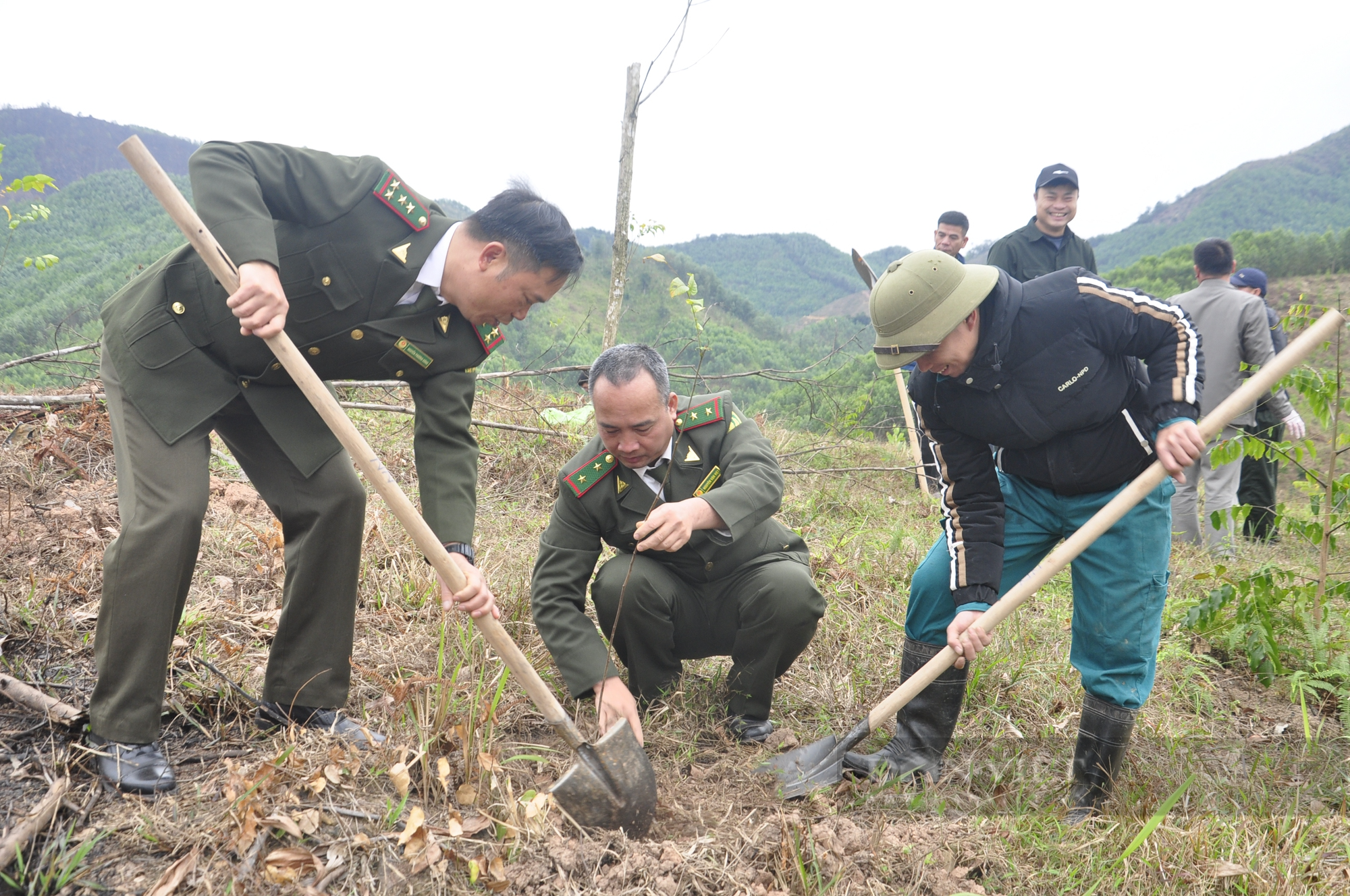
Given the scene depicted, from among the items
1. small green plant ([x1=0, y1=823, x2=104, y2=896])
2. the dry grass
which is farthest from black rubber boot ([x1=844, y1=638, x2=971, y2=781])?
small green plant ([x1=0, y1=823, x2=104, y2=896])

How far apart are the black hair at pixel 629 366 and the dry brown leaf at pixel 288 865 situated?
4.85ft

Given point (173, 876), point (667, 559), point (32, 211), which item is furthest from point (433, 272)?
point (32, 211)

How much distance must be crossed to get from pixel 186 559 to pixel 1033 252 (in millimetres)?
4750

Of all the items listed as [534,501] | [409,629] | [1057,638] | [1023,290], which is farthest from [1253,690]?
[534,501]

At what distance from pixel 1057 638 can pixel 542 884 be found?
282 centimetres

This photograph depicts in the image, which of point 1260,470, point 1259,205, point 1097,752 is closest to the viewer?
point 1097,752

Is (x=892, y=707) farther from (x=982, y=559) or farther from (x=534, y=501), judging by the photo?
(x=534, y=501)

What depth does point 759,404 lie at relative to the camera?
10500 millimetres

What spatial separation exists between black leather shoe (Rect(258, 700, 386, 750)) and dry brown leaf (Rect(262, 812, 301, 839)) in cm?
53

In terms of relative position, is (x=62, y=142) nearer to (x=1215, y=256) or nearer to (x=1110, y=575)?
(x=1215, y=256)

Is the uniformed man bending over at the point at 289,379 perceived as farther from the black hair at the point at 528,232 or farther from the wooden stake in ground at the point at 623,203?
the wooden stake in ground at the point at 623,203

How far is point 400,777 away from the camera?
1965 millimetres

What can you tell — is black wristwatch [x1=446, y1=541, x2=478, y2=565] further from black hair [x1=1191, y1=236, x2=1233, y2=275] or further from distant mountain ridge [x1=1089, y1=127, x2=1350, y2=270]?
distant mountain ridge [x1=1089, y1=127, x2=1350, y2=270]

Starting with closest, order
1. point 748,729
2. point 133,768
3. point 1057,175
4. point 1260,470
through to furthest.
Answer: point 133,768, point 748,729, point 1057,175, point 1260,470
